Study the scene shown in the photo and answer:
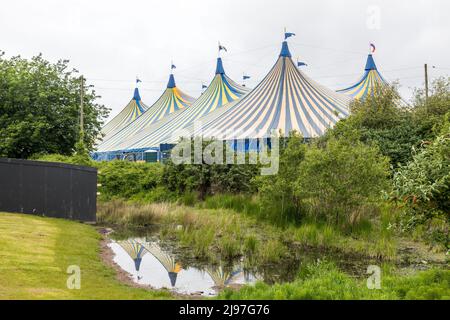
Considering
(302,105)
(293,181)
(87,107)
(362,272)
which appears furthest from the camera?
(302,105)

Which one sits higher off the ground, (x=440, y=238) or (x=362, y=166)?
(x=362, y=166)

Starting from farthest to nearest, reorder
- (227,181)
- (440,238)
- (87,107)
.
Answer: (87,107)
(227,181)
(440,238)

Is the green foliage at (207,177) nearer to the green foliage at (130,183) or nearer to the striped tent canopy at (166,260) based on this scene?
the green foliage at (130,183)

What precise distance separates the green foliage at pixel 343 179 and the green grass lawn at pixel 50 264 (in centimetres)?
537

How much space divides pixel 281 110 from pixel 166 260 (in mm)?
15074

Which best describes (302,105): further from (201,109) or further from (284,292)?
(284,292)

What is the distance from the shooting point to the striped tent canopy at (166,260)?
7781mm

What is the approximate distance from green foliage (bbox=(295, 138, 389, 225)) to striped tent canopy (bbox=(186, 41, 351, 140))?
8.86m

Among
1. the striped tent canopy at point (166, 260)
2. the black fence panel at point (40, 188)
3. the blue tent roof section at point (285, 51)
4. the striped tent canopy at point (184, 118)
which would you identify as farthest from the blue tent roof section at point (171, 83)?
the striped tent canopy at point (166, 260)

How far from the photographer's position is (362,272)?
7734 mm

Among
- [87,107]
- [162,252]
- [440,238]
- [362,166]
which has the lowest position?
[162,252]

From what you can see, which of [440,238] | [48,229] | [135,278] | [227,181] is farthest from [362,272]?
[227,181]
